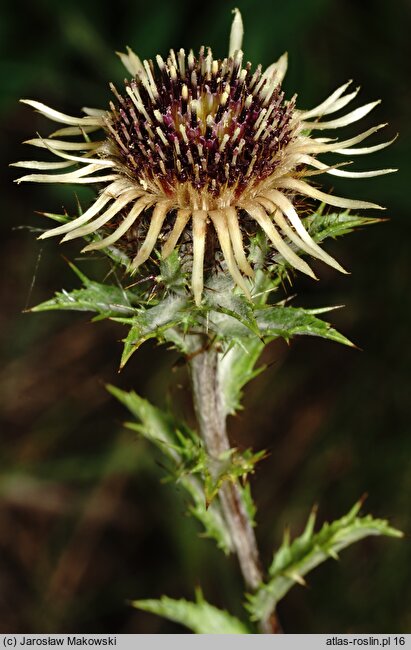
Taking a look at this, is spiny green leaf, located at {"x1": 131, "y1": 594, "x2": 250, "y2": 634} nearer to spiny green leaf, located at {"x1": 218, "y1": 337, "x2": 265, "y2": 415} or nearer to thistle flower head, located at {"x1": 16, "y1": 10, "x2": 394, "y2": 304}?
spiny green leaf, located at {"x1": 218, "y1": 337, "x2": 265, "y2": 415}

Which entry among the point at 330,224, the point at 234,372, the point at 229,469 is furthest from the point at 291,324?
the point at 229,469

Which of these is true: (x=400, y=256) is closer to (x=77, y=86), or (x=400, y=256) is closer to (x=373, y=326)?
(x=373, y=326)

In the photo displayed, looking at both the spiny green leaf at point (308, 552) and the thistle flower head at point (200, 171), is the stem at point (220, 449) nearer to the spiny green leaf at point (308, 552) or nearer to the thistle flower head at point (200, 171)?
the spiny green leaf at point (308, 552)

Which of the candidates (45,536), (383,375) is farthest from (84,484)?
(383,375)

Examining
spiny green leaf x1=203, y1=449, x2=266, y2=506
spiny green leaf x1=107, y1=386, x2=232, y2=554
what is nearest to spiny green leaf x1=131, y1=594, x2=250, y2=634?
spiny green leaf x1=107, y1=386, x2=232, y2=554

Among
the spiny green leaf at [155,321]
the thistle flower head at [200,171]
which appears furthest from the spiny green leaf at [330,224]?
the spiny green leaf at [155,321]
